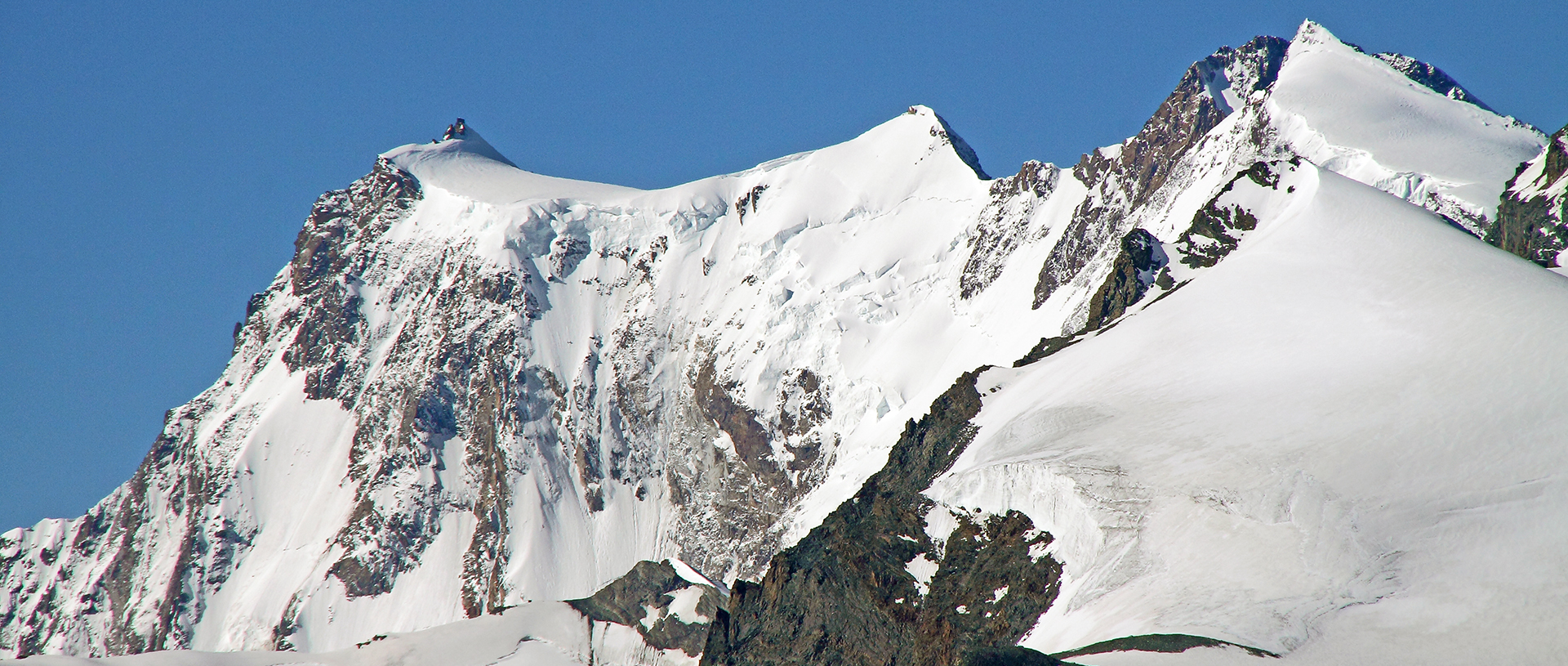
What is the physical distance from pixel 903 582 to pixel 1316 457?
1767cm

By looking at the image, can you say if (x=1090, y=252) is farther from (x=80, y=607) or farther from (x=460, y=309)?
(x=80, y=607)

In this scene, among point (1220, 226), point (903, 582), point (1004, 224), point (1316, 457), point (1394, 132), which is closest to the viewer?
point (1316, 457)

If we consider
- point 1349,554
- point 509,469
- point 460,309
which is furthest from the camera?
point 460,309

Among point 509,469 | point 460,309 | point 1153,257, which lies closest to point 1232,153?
point 1153,257

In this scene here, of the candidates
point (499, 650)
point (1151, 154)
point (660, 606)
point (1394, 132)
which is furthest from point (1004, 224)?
point (499, 650)

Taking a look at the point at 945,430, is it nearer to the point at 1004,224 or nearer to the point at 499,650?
the point at 499,650

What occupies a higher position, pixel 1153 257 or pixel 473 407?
pixel 473 407

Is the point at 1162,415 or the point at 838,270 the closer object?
the point at 1162,415

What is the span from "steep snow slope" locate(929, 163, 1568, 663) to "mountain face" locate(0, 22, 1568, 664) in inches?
6.6

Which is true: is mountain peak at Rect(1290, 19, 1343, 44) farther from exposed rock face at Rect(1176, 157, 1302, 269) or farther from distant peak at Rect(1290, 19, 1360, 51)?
exposed rock face at Rect(1176, 157, 1302, 269)

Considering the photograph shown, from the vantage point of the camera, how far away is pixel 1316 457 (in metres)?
44.3

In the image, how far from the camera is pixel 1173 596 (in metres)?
39.6

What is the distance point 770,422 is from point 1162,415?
113 m

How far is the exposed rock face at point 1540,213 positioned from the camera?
70.4 m
